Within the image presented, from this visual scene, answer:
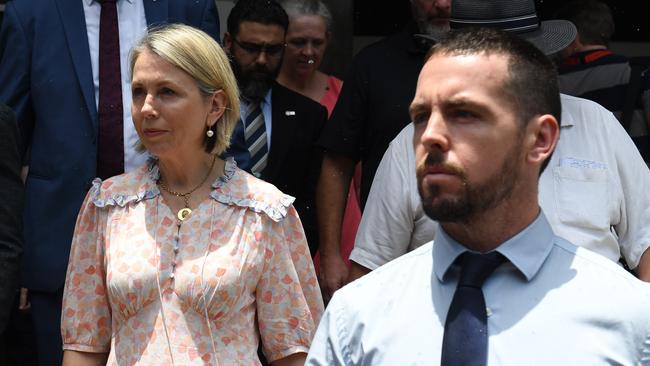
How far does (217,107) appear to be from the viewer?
11.6ft

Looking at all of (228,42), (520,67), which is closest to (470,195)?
(520,67)

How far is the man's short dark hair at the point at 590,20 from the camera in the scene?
5.37 m

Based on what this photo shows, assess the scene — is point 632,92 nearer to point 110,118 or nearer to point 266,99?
point 266,99

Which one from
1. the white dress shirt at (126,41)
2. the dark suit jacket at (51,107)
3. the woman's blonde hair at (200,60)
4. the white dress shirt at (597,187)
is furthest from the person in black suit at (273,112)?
the white dress shirt at (597,187)

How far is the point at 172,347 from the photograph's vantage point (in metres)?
3.20

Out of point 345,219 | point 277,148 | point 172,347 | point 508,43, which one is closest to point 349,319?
point 508,43

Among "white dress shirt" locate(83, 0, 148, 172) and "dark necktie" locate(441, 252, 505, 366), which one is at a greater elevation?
"dark necktie" locate(441, 252, 505, 366)

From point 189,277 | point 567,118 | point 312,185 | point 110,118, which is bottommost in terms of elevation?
point 312,185

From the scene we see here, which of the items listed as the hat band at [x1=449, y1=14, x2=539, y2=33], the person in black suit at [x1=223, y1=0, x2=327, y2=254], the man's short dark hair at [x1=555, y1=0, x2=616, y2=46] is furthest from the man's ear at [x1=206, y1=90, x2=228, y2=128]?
the man's short dark hair at [x1=555, y1=0, x2=616, y2=46]

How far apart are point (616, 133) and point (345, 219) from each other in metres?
1.70

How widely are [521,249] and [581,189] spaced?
49.7 inches

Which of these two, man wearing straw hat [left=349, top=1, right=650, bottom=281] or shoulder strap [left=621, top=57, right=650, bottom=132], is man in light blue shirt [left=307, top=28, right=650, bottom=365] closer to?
man wearing straw hat [left=349, top=1, right=650, bottom=281]

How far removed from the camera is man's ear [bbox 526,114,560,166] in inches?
90.4

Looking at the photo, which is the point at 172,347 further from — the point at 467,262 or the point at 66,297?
the point at 467,262
